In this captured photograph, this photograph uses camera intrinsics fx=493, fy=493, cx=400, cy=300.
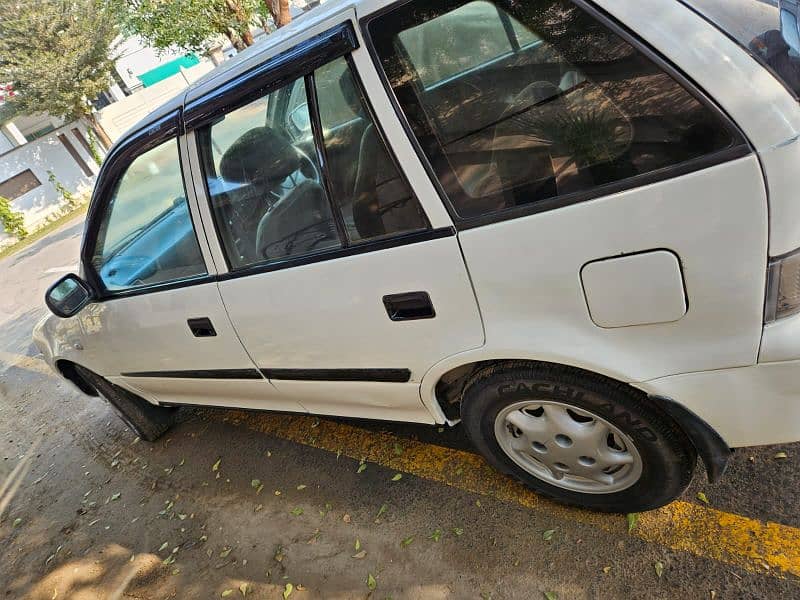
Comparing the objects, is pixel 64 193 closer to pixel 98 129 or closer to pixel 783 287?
pixel 98 129

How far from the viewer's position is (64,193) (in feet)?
58.9

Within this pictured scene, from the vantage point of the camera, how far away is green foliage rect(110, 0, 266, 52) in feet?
28.6

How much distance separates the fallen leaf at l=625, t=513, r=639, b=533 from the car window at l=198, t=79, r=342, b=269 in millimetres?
1502

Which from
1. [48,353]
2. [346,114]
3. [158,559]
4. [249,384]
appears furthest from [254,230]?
[48,353]

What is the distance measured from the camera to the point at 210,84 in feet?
6.31

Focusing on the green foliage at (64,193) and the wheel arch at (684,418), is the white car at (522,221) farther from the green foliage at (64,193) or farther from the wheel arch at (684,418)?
the green foliage at (64,193)

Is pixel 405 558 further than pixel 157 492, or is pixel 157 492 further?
pixel 157 492

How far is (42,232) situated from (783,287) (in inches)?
777

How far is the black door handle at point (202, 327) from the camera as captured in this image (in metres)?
2.22

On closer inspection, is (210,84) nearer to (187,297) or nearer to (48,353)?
(187,297)

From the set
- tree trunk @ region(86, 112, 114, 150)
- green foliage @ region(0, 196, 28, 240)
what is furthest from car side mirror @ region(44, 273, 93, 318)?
tree trunk @ region(86, 112, 114, 150)

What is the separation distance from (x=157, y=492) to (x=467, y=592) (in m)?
2.06

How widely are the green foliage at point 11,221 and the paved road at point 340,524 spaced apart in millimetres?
15771

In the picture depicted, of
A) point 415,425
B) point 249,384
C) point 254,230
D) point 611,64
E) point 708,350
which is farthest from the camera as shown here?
point 415,425
